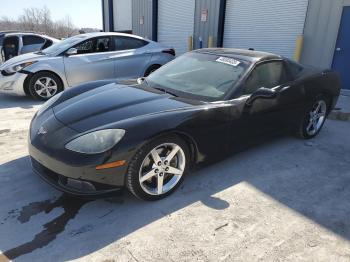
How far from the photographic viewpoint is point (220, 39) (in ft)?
35.8

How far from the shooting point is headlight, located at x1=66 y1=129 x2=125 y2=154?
8.34ft

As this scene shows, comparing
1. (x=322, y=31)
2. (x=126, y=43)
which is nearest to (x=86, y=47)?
(x=126, y=43)

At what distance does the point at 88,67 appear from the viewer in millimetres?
6820

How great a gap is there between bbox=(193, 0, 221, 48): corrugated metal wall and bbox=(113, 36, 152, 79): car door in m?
4.22

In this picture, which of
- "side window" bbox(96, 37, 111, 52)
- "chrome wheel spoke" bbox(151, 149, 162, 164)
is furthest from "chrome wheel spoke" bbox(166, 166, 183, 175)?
"side window" bbox(96, 37, 111, 52)

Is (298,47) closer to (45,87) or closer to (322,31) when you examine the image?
(322,31)

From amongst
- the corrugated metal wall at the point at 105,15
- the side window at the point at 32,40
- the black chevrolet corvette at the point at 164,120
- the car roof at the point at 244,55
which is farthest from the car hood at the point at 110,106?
the corrugated metal wall at the point at 105,15

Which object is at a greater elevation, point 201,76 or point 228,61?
point 228,61

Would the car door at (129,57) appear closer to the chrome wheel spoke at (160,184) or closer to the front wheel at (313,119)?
the front wheel at (313,119)

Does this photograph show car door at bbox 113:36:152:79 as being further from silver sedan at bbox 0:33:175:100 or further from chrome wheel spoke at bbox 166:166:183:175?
chrome wheel spoke at bbox 166:166:183:175

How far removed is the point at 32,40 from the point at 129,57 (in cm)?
451

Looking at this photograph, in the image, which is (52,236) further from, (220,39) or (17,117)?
(220,39)

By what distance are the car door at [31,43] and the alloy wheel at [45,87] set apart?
13.0 feet

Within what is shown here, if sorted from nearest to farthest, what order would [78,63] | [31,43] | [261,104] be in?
[261,104] → [78,63] → [31,43]
